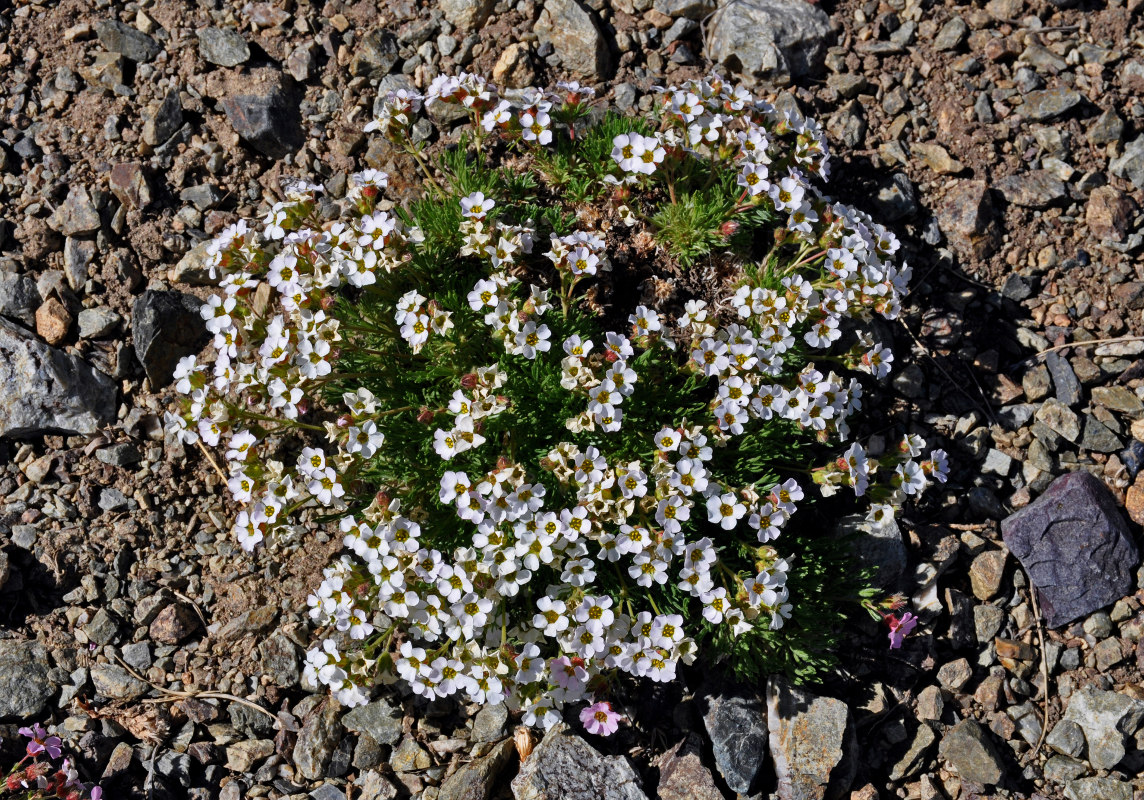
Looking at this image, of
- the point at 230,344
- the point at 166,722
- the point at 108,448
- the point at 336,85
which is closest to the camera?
the point at 230,344

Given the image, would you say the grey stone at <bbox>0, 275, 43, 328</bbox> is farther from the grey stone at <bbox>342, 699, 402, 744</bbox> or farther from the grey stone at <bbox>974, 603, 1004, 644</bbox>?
the grey stone at <bbox>974, 603, 1004, 644</bbox>

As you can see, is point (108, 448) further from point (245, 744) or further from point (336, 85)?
point (336, 85)

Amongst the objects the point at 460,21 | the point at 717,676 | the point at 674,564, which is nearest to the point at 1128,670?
the point at 717,676

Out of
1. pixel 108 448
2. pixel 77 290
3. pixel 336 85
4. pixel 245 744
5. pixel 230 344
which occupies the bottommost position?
pixel 245 744

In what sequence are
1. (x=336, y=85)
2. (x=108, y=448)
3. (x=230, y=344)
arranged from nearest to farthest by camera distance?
(x=230, y=344), (x=108, y=448), (x=336, y=85)

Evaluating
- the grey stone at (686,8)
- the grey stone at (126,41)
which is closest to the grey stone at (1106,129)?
the grey stone at (686,8)

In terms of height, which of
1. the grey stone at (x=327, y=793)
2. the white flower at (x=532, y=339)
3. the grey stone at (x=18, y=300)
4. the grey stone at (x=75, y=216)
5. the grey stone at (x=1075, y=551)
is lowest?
the grey stone at (x=327, y=793)

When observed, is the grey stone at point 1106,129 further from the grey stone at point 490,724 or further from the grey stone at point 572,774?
the grey stone at point 490,724

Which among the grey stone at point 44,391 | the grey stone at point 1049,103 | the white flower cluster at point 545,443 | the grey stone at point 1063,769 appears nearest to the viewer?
the white flower cluster at point 545,443
